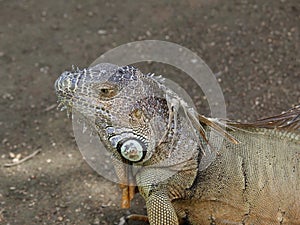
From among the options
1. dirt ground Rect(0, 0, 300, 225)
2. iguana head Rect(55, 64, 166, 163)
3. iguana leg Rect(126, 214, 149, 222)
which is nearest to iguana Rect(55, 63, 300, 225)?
iguana head Rect(55, 64, 166, 163)

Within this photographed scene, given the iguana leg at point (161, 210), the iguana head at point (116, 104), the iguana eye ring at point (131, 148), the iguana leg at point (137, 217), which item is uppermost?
the iguana head at point (116, 104)

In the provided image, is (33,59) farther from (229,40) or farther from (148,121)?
(148,121)

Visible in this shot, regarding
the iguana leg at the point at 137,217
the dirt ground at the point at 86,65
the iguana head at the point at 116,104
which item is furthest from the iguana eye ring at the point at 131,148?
the dirt ground at the point at 86,65

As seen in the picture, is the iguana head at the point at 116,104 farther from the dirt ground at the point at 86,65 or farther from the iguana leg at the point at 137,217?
the dirt ground at the point at 86,65

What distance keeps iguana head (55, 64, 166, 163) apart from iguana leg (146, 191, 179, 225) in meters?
0.30

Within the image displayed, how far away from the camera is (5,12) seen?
7.52 m

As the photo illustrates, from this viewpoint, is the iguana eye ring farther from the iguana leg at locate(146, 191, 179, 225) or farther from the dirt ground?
the dirt ground

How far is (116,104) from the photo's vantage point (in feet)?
12.3

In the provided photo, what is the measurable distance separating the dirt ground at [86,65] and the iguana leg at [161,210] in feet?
2.85

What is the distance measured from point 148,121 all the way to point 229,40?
10.7 ft

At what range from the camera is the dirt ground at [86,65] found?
498cm

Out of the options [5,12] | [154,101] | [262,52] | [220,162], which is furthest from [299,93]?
[5,12]

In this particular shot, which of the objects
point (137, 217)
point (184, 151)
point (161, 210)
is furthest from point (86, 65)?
point (161, 210)

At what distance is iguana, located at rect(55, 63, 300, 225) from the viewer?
149 inches
